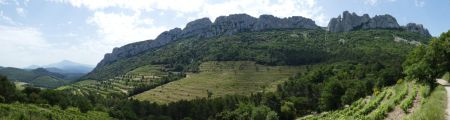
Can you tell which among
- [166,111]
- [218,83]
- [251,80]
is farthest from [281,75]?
[166,111]

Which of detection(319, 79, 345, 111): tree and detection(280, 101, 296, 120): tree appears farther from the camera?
detection(280, 101, 296, 120): tree

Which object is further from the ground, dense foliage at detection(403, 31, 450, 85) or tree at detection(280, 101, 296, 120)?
dense foliage at detection(403, 31, 450, 85)

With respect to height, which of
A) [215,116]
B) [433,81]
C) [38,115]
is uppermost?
[433,81]

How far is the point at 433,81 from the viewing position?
48.5 m

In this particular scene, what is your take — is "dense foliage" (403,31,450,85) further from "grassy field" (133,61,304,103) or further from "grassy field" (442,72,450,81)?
"grassy field" (133,61,304,103)

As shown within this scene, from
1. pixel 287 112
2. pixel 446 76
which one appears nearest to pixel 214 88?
pixel 287 112

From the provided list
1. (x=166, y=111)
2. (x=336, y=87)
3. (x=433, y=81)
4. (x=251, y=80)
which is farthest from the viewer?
(x=251, y=80)

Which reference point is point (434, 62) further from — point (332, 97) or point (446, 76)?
point (332, 97)

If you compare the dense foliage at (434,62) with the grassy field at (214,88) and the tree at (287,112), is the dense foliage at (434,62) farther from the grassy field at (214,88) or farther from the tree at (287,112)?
the grassy field at (214,88)

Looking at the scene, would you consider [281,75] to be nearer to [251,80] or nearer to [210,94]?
[251,80]

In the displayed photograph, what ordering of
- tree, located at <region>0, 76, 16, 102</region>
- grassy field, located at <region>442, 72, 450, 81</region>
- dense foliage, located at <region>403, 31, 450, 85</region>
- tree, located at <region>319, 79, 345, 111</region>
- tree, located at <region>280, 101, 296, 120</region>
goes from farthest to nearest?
1. tree, located at <region>280, 101, 296, 120</region>
2. tree, located at <region>319, 79, 345, 111</region>
3. tree, located at <region>0, 76, 16, 102</region>
4. grassy field, located at <region>442, 72, 450, 81</region>
5. dense foliage, located at <region>403, 31, 450, 85</region>

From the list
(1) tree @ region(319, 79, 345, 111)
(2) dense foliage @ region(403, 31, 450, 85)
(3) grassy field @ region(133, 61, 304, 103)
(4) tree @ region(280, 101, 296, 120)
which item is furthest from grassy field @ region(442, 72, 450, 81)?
(3) grassy field @ region(133, 61, 304, 103)

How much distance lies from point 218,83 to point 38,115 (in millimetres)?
134742

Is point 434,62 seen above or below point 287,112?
above
